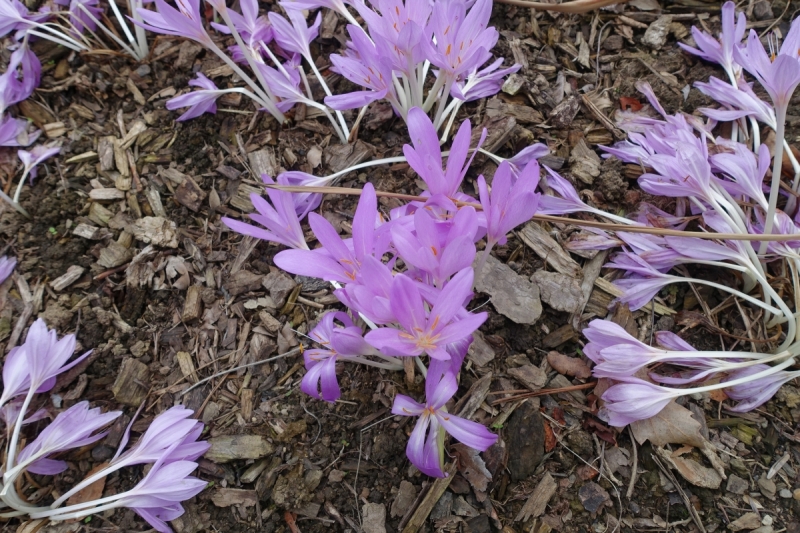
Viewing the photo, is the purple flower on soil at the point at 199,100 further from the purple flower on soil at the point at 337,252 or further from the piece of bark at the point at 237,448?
the piece of bark at the point at 237,448

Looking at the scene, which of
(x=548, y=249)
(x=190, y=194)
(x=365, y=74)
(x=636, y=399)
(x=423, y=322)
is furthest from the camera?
(x=190, y=194)

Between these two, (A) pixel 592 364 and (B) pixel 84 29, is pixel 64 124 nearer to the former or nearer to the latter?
(B) pixel 84 29

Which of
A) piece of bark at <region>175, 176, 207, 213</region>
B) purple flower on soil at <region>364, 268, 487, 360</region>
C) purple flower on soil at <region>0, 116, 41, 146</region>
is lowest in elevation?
piece of bark at <region>175, 176, 207, 213</region>

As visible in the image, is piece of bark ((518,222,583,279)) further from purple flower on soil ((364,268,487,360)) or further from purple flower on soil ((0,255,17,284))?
purple flower on soil ((0,255,17,284))

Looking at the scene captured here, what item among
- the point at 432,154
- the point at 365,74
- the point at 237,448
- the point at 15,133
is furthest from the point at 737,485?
the point at 15,133

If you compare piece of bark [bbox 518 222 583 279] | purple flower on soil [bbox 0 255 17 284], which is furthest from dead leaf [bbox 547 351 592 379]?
purple flower on soil [bbox 0 255 17 284]

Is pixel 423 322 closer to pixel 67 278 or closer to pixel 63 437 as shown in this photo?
pixel 63 437

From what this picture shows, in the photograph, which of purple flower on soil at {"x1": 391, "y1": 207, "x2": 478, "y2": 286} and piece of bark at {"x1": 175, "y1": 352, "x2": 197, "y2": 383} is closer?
purple flower on soil at {"x1": 391, "y1": 207, "x2": 478, "y2": 286}
